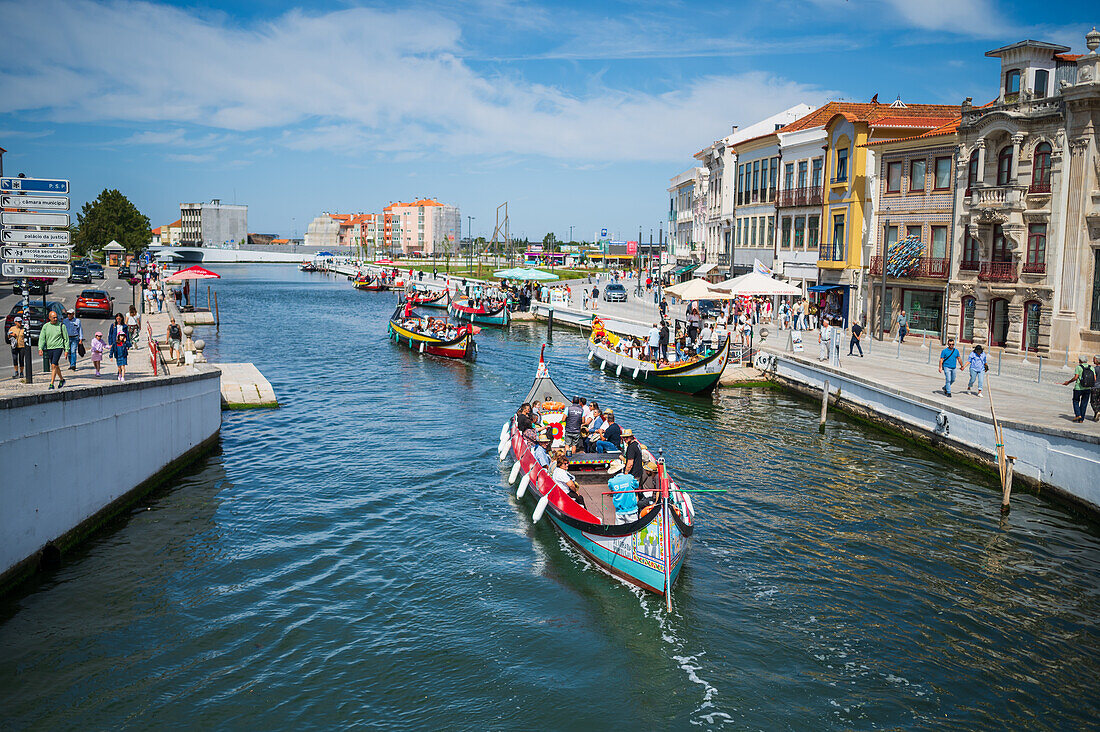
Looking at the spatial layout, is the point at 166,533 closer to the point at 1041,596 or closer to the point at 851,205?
the point at 1041,596

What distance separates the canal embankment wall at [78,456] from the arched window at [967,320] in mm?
33073

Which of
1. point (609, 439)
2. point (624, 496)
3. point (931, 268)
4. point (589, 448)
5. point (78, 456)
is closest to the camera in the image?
point (624, 496)

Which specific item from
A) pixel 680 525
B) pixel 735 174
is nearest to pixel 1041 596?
pixel 680 525

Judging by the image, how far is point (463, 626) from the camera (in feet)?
47.4

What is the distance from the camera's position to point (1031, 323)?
34531 millimetres

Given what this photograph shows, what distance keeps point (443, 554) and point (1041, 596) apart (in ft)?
39.1

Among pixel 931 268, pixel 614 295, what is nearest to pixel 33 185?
pixel 931 268

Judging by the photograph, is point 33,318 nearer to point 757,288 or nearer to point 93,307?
point 93,307

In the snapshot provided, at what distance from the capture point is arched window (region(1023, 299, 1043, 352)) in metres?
34.2

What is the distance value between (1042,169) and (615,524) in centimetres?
2805

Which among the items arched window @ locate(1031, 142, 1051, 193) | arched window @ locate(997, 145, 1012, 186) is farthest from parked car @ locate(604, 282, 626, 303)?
arched window @ locate(1031, 142, 1051, 193)

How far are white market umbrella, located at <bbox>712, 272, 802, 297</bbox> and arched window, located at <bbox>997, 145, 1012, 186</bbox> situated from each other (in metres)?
9.61

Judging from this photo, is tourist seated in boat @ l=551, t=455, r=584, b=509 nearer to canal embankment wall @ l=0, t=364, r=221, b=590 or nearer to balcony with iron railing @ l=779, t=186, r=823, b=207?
canal embankment wall @ l=0, t=364, r=221, b=590

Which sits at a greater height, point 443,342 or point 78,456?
point 443,342
